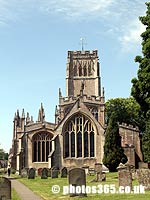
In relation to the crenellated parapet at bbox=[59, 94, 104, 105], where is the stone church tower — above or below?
below

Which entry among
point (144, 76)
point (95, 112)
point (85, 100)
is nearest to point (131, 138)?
point (95, 112)

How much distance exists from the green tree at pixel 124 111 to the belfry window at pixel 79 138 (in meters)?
15.3

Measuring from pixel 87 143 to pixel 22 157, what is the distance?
8.66m

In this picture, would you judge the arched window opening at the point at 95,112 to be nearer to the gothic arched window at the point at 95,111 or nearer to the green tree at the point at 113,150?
the gothic arched window at the point at 95,111

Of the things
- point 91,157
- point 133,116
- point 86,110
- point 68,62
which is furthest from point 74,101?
point 68,62

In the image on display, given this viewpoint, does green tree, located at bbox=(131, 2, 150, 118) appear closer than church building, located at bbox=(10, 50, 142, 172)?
Yes

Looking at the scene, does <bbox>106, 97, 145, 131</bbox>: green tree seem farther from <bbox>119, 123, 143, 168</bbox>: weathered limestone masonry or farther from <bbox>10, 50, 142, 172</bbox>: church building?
<bbox>10, 50, 142, 172</bbox>: church building

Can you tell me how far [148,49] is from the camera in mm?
24984

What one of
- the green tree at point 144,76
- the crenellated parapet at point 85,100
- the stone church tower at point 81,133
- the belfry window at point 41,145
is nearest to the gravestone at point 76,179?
the green tree at point 144,76

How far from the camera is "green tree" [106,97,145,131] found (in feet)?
204

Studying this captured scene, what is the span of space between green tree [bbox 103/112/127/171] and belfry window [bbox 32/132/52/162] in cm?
1205

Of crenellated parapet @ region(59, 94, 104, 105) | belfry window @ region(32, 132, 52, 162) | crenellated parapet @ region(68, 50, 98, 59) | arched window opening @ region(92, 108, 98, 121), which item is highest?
crenellated parapet @ region(68, 50, 98, 59)

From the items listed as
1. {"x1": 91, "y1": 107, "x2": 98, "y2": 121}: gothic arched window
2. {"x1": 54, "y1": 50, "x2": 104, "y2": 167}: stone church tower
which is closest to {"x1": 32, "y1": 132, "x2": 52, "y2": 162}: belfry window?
{"x1": 54, "y1": 50, "x2": 104, "y2": 167}: stone church tower

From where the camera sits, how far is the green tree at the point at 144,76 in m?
24.9
